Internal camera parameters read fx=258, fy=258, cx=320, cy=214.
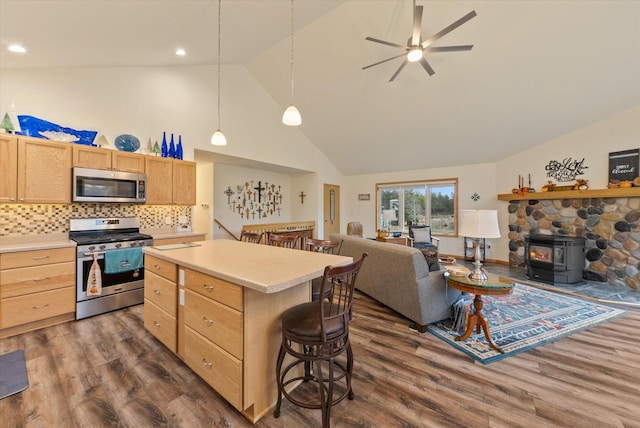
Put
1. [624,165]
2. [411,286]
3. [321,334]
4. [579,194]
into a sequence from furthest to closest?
[579,194]
[624,165]
[411,286]
[321,334]

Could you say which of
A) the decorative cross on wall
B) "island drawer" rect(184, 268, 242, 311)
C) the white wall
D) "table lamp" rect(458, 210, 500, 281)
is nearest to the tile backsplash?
the white wall

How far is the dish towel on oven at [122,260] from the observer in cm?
314

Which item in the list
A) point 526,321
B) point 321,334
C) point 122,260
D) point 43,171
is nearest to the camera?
point 321,334

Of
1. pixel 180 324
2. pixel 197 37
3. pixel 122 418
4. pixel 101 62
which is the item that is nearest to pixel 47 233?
pixel 101 62

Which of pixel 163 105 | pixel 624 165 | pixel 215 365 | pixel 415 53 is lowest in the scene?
pixel 215 365

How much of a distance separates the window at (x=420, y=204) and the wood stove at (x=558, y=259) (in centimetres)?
199

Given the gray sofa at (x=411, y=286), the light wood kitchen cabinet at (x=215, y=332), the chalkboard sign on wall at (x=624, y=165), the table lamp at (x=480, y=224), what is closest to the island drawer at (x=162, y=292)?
the light wood kitchen cabinet at (x=215, y=332)

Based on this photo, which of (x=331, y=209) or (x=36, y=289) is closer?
(x=36, y=289)

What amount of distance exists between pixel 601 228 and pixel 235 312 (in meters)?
6.24

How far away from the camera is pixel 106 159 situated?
3.34m

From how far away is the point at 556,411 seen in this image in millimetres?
1701

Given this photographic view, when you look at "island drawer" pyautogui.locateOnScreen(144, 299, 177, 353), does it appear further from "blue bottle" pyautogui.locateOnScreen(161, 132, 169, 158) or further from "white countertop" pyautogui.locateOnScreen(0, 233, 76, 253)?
"blue bottle" pyautogui.locateOnScreen(161, 132, 169, 158)

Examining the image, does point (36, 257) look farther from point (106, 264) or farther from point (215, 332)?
point (215, 332)

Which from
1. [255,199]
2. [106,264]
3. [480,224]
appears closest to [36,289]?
[106,264]
